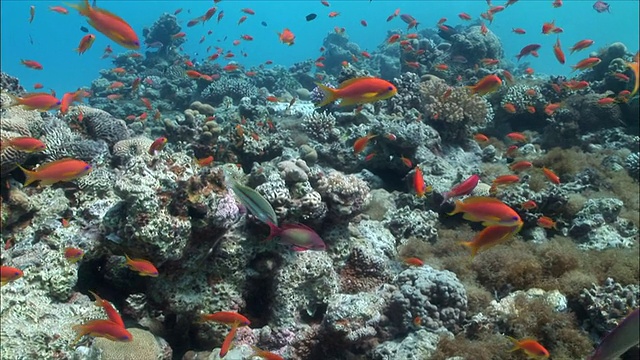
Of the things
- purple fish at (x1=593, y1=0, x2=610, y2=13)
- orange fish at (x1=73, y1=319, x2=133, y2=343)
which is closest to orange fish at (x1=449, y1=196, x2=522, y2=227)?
orange fish at (x1=73, y1=319, x2=133, y2=343)

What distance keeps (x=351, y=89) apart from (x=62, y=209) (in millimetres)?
4721

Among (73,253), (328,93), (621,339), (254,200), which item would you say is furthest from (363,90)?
(73,253)

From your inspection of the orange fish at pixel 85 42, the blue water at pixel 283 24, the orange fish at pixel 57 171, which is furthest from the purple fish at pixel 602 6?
the blue water at pixel 283 24

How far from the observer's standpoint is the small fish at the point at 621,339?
1.65 metres

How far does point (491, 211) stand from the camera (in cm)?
343

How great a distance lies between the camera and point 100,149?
23.8ft

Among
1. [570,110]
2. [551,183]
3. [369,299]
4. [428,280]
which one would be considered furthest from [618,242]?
[570,110]

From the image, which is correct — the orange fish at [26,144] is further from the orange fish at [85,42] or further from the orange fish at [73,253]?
the orange fish at [85,42]

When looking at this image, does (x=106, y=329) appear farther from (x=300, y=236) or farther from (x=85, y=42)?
(x=85, y=42)

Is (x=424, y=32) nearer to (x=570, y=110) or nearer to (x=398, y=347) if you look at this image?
(x=570, y=110)

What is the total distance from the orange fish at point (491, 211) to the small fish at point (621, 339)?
5.19ft

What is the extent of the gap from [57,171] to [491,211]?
454 cm

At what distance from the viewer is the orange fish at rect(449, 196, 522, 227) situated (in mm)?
3375

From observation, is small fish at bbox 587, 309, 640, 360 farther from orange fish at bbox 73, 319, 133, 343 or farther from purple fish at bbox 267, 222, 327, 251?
orange fish at bbox 73, 319, 133, 343
